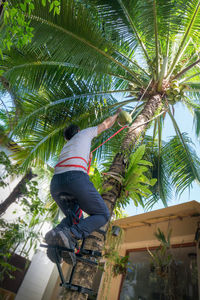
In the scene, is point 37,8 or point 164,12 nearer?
point 37,8

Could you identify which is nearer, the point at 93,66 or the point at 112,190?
the point at 112,190

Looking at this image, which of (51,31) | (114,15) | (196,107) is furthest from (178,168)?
(51,31)

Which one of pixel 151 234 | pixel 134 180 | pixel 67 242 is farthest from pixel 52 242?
pixel 151 234

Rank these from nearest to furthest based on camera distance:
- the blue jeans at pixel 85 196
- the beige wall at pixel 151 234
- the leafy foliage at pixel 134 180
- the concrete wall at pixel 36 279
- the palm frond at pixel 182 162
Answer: the blue jeans at pixel 85 196
the leafy foliage at pixel 134 180
the beige wall at pixel 151 234
the palm frond at pixel 182 162
the concrete wall at pixel 36 279

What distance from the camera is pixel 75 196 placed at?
245 centimetres

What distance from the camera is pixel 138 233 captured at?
22.1 feet

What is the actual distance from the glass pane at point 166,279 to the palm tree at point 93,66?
87.9 inches

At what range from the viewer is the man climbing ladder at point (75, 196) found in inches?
83.3

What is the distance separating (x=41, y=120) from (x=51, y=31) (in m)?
2.11

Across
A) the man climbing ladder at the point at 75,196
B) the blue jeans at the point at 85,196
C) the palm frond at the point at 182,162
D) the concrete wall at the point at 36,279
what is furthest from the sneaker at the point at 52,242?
the concrete wall at the point at 36,279

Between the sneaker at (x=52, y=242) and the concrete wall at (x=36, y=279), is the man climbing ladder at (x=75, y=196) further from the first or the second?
the concrete wall at (x=36, y=279)

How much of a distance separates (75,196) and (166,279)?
12.7 ft

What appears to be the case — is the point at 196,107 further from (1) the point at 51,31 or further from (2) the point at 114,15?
(1) the point at 51,31

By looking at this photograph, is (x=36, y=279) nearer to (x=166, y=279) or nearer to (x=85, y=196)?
(x=166, y=279)
